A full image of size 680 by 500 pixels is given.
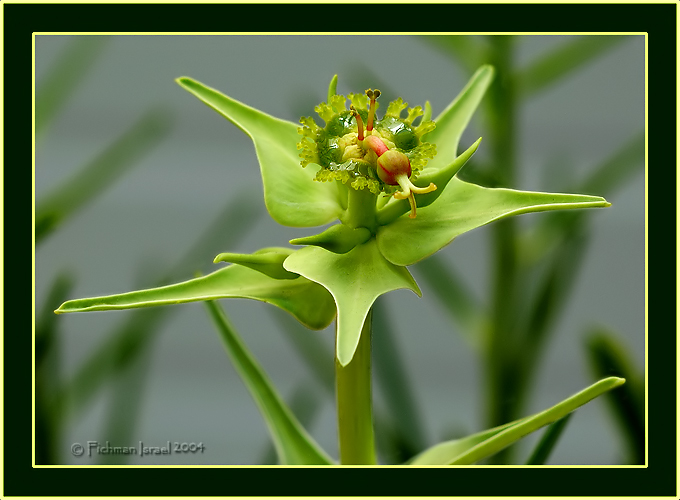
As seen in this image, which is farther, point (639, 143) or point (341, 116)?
point (639, 143)

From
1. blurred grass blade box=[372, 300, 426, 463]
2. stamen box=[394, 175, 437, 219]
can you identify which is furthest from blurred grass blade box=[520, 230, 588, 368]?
stamen box=[394, 175, 437, 219]

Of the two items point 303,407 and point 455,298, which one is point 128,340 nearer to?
point 303,407

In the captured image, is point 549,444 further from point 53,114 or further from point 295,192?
point 53,114

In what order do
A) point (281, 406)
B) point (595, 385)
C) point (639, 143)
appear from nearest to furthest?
point (595, 385), point (281, 406), point (639, 143)

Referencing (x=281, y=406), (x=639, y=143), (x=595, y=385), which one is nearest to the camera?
(x=595, y=385)

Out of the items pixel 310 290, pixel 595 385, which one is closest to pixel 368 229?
pixel 310 290

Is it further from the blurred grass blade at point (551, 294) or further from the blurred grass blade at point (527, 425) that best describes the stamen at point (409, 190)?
the blurred grass blade at point (551, 294)

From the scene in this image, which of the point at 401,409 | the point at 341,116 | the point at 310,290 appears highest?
the point at 341,116
